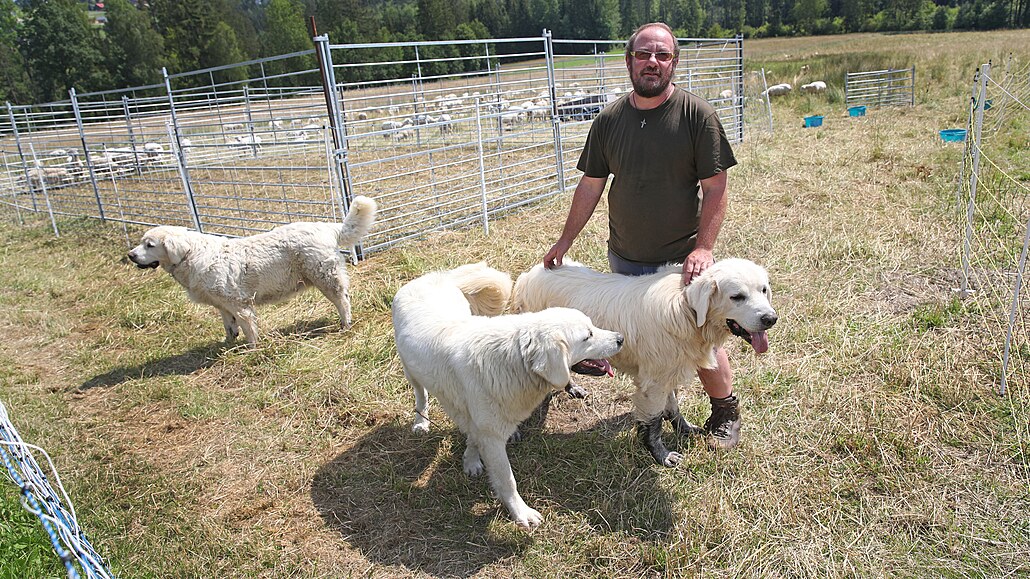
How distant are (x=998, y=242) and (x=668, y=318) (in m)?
4.69

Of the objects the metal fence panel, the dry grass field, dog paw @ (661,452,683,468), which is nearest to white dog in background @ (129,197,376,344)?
the dry grass field

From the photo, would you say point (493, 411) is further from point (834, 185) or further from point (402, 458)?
point (834, 185)

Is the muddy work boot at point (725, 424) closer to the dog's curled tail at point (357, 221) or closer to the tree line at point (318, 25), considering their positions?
the dog's curled tail at point (357, 221)

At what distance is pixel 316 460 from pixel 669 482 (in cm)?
226

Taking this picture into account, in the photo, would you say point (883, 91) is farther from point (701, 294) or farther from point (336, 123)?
point (701, 294)

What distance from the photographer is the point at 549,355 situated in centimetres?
279

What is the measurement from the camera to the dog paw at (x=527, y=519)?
3021 millimetres

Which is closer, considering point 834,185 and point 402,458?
point 402,458

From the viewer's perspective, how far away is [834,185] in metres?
8.66

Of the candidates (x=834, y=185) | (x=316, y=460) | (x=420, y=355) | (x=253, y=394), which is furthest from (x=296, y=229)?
(x=834, y=185)

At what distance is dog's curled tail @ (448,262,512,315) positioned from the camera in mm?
3857

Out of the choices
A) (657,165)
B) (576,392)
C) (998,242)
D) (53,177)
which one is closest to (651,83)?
(657,165)

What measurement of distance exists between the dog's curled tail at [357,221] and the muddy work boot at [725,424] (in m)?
3.65

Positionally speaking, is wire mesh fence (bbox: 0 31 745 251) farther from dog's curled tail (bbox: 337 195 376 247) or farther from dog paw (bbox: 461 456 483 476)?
dog paw (bbox: 461 456 483 476)
